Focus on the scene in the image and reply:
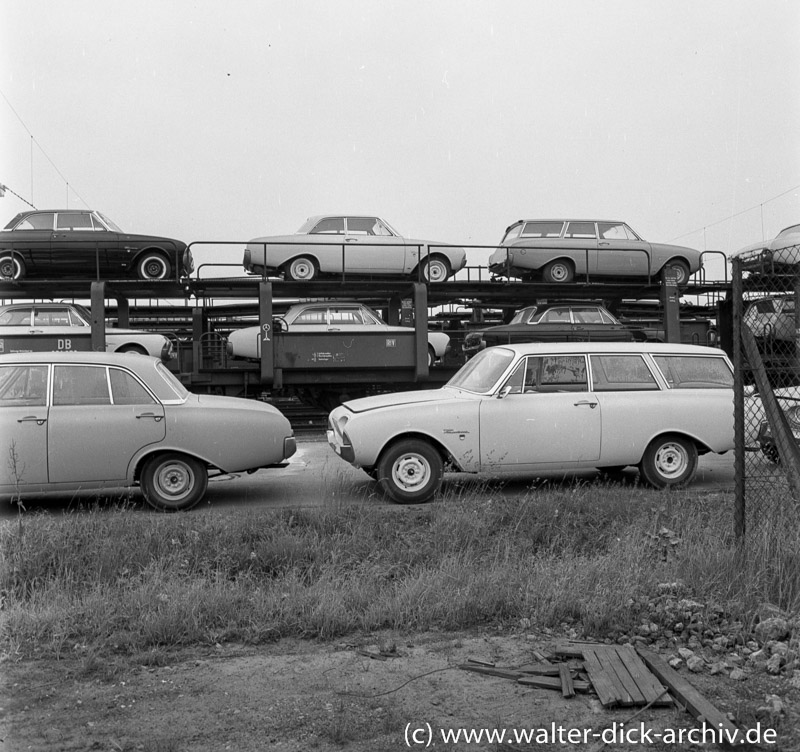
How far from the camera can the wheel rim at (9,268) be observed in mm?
15008

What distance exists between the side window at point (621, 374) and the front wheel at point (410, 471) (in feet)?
6.25

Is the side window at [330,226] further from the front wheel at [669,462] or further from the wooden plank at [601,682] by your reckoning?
the wooden plank at [601,682]

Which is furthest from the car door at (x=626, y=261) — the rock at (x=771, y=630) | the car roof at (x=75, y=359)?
the rock at (x=771, y=630)

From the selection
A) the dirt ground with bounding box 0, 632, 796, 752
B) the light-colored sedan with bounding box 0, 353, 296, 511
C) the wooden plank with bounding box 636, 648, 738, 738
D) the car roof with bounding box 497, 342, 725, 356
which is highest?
the car roof with bounding box 497, 342, 725, 356

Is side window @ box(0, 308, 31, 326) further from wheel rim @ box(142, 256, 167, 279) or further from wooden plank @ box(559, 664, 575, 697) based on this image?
wooden plank @ box(559, 664, 575, 697)

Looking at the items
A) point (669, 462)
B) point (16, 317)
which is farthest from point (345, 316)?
point (669, 462)

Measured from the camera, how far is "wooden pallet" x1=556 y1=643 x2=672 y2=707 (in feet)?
11.1

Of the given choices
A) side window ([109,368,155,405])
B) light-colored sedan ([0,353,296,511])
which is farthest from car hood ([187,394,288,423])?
side window ([109,368,155,405])

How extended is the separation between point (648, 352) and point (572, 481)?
62.5 inches

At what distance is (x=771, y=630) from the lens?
4.10 meters

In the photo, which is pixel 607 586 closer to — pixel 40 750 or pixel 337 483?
pixel 40 750

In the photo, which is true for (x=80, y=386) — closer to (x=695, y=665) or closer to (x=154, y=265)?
(x=695, y=665)

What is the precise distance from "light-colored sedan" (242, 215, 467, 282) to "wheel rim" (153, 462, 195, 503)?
26.1 feet

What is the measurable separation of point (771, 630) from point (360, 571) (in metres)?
2.34
